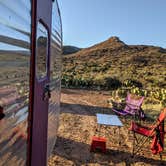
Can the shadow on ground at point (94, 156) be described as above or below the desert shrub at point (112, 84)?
above

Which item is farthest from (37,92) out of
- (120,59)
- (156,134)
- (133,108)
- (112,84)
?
(120,59)

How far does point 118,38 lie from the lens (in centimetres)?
5788

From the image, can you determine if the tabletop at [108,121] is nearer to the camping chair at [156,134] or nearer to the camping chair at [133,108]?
the camping chair at [156,134]

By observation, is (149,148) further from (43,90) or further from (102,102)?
(102,102)

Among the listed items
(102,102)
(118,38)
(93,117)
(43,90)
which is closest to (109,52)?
(118,38)

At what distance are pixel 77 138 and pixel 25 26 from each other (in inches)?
188

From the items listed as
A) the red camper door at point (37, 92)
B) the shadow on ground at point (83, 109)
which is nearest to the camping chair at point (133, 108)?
Result: the shadow on ground at point (83, 109)

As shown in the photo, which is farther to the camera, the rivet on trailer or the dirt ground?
the dirt ground

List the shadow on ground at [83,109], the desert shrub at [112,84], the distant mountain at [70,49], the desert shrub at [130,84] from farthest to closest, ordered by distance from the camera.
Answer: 1. the distant mountain at [70,49]
2. the desert shrub at [112,84]
3. the desert shrub at [130,84]
4. the shadow on ground at [83,109]

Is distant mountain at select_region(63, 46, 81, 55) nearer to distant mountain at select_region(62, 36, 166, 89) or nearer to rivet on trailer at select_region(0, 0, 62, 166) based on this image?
distant mountain at select_region(62, 36, 166, 89)

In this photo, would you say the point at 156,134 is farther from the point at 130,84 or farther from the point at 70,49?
the point at 70,49

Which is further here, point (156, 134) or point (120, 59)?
point (120, 59)

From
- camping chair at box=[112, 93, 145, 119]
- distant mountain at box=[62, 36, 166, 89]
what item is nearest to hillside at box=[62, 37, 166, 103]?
distant mountain at box=[62, 36, 166, 89]

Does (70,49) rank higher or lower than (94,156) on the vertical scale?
higher
